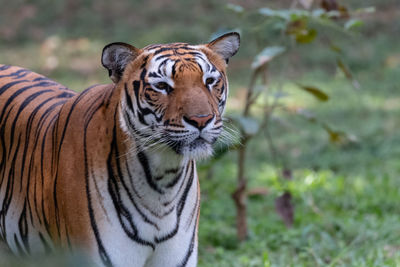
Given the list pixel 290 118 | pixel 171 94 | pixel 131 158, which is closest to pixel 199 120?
pixel 171 94

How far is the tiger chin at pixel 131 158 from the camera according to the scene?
6.42 ft

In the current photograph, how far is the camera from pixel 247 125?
11.6ft

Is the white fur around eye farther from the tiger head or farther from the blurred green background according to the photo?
the blurred green background

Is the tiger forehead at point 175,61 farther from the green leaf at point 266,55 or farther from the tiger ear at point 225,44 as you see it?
the green leaf at point 266,55

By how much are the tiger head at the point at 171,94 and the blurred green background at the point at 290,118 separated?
0.62 metres

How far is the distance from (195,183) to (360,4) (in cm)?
977

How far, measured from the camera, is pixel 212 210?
15.6 feet

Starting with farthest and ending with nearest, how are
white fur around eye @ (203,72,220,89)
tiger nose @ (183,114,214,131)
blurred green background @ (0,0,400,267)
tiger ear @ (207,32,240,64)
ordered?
blurred green background @ (0,0,400,267) → tiger ear @ (207,32,240,64) → white fur around eye @ (203,72,220,89) → tiger nose @ (183,114,214,131)

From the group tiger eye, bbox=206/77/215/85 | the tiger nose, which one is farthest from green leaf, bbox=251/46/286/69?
the tiger nose

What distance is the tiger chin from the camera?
6.42 ft

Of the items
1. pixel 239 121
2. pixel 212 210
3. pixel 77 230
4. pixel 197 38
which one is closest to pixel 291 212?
pixel 239 121

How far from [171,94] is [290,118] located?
611 cm

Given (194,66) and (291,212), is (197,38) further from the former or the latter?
(194,66)

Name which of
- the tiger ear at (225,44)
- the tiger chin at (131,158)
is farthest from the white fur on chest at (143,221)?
the tiger ear at (225,44)
